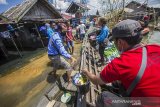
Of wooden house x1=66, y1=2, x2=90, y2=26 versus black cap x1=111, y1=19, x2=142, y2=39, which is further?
wooden house x1=66, y1=2, x2=90, y2=26

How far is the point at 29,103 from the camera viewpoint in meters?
6.03

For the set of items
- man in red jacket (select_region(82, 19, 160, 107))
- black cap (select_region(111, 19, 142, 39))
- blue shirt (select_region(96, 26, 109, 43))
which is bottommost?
blue shirt (select_region(96, 26, 109, 43))

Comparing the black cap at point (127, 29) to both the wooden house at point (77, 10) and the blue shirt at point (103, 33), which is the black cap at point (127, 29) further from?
the wooden house at point (77, 10)

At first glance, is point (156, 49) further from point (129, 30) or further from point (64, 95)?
point (64, 95)

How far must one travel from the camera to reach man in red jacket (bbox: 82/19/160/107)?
Result: 180cm

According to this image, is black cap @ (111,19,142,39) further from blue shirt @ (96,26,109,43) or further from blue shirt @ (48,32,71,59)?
blue shirt @ (96,26,109,43)

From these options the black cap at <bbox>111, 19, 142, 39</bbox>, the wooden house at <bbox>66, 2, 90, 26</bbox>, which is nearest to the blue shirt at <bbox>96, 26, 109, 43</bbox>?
the black cap at <bbox>111, 19, 142, 39</bbox>

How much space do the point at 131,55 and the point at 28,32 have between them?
17.7 metres

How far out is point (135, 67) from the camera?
5.91 ft

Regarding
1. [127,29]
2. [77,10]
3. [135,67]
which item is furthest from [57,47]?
[77,10]

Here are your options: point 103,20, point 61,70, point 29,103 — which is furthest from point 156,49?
point 61,70

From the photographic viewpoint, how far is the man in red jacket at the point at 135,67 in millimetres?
1798

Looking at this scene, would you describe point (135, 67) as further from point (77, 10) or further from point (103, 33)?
point (77, 10)

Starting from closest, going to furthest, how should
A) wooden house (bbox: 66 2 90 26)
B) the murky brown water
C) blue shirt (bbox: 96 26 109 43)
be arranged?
the murky brown water < blue shirt (bbox: 96 26 109 43) < wooden house (bbox: 66 2 90 26)
